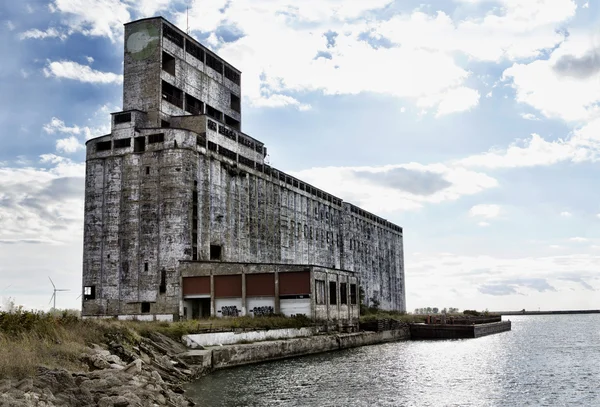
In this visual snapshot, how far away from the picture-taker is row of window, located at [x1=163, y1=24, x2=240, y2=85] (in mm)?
63375

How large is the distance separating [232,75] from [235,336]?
4312 centimetres

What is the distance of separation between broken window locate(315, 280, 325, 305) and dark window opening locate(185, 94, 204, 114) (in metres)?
24.4

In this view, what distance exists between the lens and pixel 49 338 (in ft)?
77.6

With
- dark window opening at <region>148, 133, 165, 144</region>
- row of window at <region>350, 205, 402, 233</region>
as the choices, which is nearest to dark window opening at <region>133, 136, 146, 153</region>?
dark window opening at <region>148, 133, 165, 144</region>

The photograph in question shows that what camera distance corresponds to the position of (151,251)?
57719 mm

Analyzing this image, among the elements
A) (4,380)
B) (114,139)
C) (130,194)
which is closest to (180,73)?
(114,139)

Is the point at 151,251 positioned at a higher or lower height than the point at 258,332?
higher

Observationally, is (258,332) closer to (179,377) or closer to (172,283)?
(179,377)

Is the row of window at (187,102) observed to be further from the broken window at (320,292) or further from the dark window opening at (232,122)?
the broken window at (320,292)

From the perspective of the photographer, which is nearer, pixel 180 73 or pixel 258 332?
pixel 258 332

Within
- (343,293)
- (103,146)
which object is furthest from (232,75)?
(343,293)

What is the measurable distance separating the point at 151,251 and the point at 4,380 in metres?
42.0

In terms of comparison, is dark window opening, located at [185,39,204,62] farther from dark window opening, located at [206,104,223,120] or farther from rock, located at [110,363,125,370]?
rock, located at [110,363,125,370]

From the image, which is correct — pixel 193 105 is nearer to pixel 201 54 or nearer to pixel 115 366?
pixel 201 54
